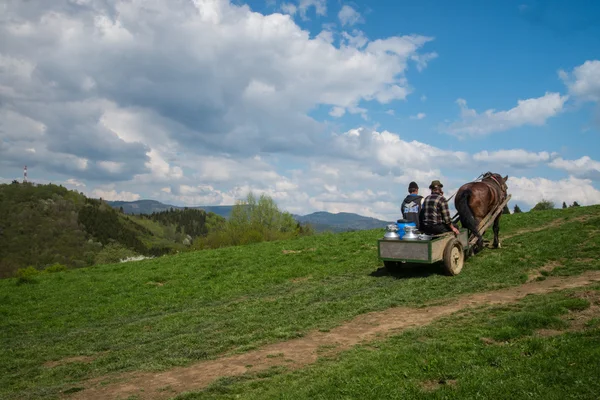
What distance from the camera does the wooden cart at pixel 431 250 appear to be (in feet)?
40.7

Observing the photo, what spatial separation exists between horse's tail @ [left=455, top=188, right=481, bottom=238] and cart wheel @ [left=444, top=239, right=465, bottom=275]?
194 centimetres

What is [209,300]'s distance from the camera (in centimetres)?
1496

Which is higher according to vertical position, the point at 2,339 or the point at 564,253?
the point at 564,253

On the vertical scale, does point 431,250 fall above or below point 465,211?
below

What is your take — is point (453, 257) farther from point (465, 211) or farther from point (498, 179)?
point (498, 179)

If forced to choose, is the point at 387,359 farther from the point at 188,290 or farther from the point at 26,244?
the point at 26,244

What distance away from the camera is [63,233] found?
6737 inches

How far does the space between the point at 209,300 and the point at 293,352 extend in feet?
25.4

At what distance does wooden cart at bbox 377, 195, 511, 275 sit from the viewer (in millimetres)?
12391

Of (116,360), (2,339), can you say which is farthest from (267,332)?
(2,339)

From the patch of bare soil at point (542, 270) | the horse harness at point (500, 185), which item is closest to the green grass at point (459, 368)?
the patch of bare soil at point (542, 270)

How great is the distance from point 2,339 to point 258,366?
10090 millimetres

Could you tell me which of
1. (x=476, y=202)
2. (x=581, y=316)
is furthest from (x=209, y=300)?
(x=581, y=316)

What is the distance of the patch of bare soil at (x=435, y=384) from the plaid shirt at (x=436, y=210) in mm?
8194
